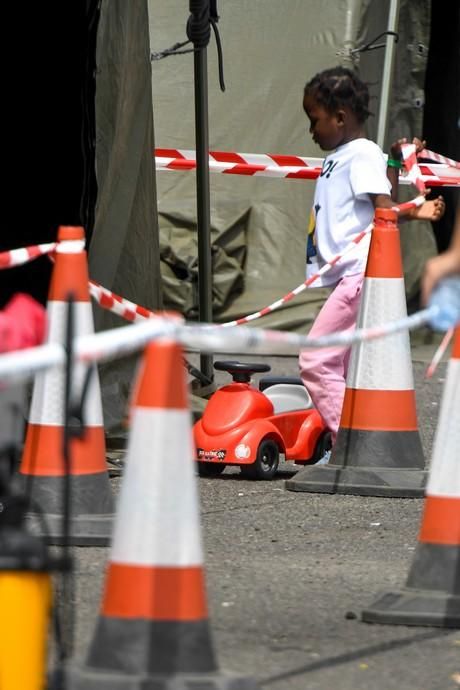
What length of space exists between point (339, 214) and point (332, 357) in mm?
638

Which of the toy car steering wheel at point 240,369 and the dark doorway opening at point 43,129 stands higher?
the dark doorway opening at point 43,129

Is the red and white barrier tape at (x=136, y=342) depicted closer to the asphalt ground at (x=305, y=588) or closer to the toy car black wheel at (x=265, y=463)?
the asphalt ground at (x=305, y=588)

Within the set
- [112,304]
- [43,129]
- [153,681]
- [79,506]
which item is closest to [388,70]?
[43,129]

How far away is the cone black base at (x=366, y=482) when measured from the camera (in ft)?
22.2

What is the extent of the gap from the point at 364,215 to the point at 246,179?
5539 mm

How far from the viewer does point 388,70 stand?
39.7 ft

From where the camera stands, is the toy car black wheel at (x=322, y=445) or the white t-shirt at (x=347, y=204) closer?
the white t-shirt at (x=347, y=204)

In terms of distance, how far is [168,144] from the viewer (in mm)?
12773

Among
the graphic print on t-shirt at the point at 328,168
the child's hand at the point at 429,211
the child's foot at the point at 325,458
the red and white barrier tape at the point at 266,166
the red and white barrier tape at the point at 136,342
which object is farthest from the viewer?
the red and white barrier tape at the point at 266,166

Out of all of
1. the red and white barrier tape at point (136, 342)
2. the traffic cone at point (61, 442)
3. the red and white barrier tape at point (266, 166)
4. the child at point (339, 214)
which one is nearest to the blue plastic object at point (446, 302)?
the red and white barrier tape at point (136, 342)

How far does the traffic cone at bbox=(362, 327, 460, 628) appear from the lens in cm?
472

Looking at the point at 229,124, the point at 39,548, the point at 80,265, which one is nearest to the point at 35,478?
the point at 80,265

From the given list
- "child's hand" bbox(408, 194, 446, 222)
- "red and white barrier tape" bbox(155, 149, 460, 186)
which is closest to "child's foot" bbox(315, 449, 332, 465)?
"child's hand" bbox(408, 194, 446, 222)

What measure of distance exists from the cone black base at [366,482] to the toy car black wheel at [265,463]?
322 mm
